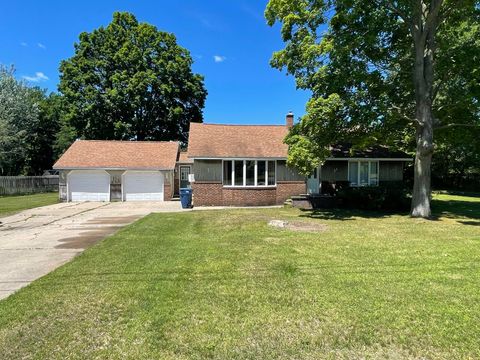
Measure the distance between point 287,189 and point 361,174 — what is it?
430 centimetres

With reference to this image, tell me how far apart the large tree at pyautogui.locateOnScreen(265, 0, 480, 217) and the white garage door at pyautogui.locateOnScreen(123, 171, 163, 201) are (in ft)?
41.4

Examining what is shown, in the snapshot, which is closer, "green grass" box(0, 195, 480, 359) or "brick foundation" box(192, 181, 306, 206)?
"green grass" box(0, 195, 480, 359)

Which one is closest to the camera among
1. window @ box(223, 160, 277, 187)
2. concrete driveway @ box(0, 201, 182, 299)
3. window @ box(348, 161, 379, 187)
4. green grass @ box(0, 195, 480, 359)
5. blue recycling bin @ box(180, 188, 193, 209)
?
green grass @ box(0, 195, 480, 359)

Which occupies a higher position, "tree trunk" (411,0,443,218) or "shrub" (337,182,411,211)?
"tree trunk" (411,0,443,218)

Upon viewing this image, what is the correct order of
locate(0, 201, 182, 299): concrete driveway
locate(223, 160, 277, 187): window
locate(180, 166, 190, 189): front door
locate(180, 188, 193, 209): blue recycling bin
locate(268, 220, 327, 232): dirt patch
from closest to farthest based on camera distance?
locate(0, 201, 182, 299): concrete driveway < locate(268, 220, 327, 232): dirt patch < locate(180, 188, 193, 209): blue recycling bin < locate(223, 160, 277, 187): window < locate(180, 166, 190, 189): front door

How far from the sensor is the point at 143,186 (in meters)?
25.2

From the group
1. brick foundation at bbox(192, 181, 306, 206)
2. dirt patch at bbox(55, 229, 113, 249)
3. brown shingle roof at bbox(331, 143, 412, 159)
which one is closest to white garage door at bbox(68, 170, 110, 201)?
brick foundation at bbox(192, 181, 306, 206)

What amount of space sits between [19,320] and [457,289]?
243 inches

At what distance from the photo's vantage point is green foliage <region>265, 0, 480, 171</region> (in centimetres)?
1375

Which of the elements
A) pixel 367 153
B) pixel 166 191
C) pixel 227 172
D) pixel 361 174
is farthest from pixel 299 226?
pixel 166 191

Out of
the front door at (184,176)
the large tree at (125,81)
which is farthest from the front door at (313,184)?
the large tree at (125,81)

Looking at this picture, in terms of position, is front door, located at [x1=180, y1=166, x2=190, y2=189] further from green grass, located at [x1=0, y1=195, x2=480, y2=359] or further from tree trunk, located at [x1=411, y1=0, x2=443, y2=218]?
green grass, located at [x1=0, y1=195, x2=480, y2=359]

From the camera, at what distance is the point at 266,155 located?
20.0 m

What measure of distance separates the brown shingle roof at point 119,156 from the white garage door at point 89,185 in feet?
2.02
